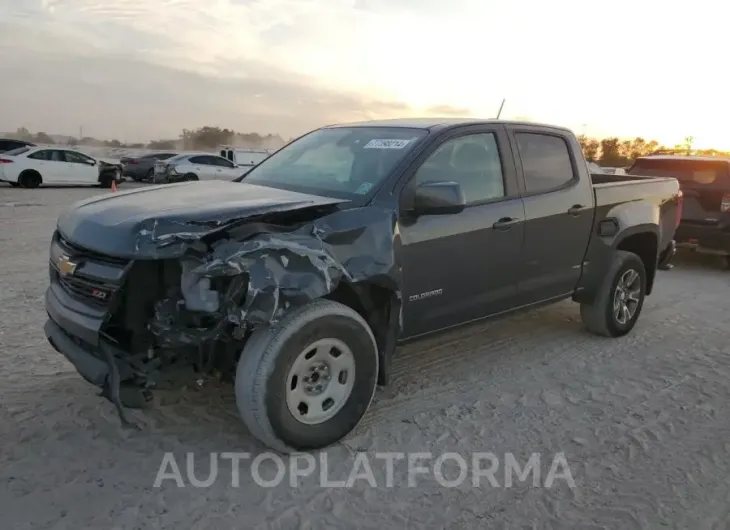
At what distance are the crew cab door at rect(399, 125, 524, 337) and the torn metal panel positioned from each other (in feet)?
2.15

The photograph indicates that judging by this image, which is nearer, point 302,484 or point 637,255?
point 302,484

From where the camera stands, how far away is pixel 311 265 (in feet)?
11.3

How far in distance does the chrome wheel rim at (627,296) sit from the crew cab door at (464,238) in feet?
5.17

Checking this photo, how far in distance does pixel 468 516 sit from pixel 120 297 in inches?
81.1

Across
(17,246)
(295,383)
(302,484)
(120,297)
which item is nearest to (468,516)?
(302,484)

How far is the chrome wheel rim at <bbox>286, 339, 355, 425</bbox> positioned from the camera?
3.57 meters

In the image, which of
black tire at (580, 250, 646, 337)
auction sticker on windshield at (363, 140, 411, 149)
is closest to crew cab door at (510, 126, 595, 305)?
black tire at (580, 250, 646, 337)

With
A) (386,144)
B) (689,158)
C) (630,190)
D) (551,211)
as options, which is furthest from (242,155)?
(386,144)

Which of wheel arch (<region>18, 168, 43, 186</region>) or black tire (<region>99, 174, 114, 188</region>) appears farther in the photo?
black tire (<region>99, 174, 114, 188</region>)

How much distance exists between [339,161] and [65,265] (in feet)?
6.31

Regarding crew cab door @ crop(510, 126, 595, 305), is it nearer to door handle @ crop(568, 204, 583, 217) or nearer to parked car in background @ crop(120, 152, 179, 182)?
door handle @ crop(568, 204, 583, 217)

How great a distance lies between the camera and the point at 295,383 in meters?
3.59

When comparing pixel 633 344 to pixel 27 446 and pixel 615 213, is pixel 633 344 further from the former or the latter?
pixel 27 446

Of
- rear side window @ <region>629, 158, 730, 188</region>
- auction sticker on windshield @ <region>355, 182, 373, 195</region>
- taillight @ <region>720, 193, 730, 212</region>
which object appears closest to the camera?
auction sticker on windshield @ <region>355, 182, 373, 195</region>
